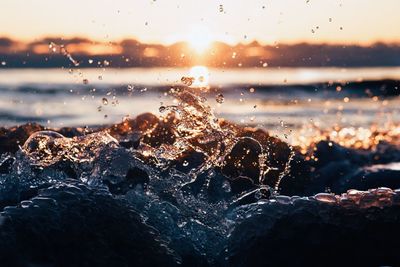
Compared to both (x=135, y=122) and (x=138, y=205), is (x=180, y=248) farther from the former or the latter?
(x=135, y=122)

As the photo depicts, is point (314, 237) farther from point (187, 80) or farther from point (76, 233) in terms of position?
point (187, 80)

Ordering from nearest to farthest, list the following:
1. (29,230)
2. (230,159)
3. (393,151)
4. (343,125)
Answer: (29,230) < (230,159) < (393,151) < (343,125)

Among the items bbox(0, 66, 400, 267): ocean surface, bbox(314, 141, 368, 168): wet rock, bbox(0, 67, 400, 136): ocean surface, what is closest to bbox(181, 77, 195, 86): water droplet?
bbox(0, 66, 400, 267): ocean surface

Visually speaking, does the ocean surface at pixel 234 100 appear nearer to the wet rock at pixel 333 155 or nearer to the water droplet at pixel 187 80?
the wet rock at pixel 333 155

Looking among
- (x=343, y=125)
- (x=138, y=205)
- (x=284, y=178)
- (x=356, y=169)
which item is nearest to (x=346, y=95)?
(x=343, y=125)

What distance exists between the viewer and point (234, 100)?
17.8 meters

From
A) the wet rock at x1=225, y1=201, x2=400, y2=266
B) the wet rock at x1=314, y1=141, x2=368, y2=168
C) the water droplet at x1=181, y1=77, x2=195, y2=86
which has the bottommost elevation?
the wet rock at x1=314, y1=141, x2=368, y2=168

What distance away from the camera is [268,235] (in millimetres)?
3889

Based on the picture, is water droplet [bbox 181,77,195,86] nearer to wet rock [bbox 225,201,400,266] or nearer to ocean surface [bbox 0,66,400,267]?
ocean surface [bbox 0,66,400,267]

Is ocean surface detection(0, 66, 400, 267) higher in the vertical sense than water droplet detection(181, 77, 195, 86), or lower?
lower

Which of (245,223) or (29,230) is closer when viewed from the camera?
(29,230)

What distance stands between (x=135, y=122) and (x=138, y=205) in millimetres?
3004

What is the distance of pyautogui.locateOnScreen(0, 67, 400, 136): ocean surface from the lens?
13.7 meters

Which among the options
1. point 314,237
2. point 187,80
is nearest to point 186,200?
point 314,237
